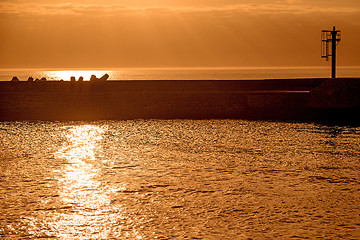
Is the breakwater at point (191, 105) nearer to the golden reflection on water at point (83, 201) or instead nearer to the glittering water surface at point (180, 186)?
the glittering water surface at point (180, 186)

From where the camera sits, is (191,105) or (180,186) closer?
(180,186)

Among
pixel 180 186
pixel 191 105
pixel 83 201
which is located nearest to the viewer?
pixel 83 201

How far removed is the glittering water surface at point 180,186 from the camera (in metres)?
11.4

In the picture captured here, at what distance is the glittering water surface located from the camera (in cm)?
1140

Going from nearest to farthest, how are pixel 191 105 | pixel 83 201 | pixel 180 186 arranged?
pixel 83 201 → pixel 180 186 → pixel 191 105

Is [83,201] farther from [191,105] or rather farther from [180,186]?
[191,105]

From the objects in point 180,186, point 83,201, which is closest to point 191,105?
point 180,186

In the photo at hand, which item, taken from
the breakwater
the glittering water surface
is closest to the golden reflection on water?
the glittering water surface

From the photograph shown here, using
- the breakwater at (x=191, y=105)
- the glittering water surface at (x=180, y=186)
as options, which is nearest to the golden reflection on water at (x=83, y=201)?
the glittering water surface at (x=180, y=186)

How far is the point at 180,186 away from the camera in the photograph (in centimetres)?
1586

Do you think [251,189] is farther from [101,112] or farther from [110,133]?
[101,112]

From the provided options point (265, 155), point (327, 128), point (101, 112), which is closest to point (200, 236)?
point (265, 155)

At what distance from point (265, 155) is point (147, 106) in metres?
29.2

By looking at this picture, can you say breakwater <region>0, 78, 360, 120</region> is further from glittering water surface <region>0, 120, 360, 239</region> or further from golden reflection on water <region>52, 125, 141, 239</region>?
golden reflection on water <region>52, 125, 141, 239</region>
